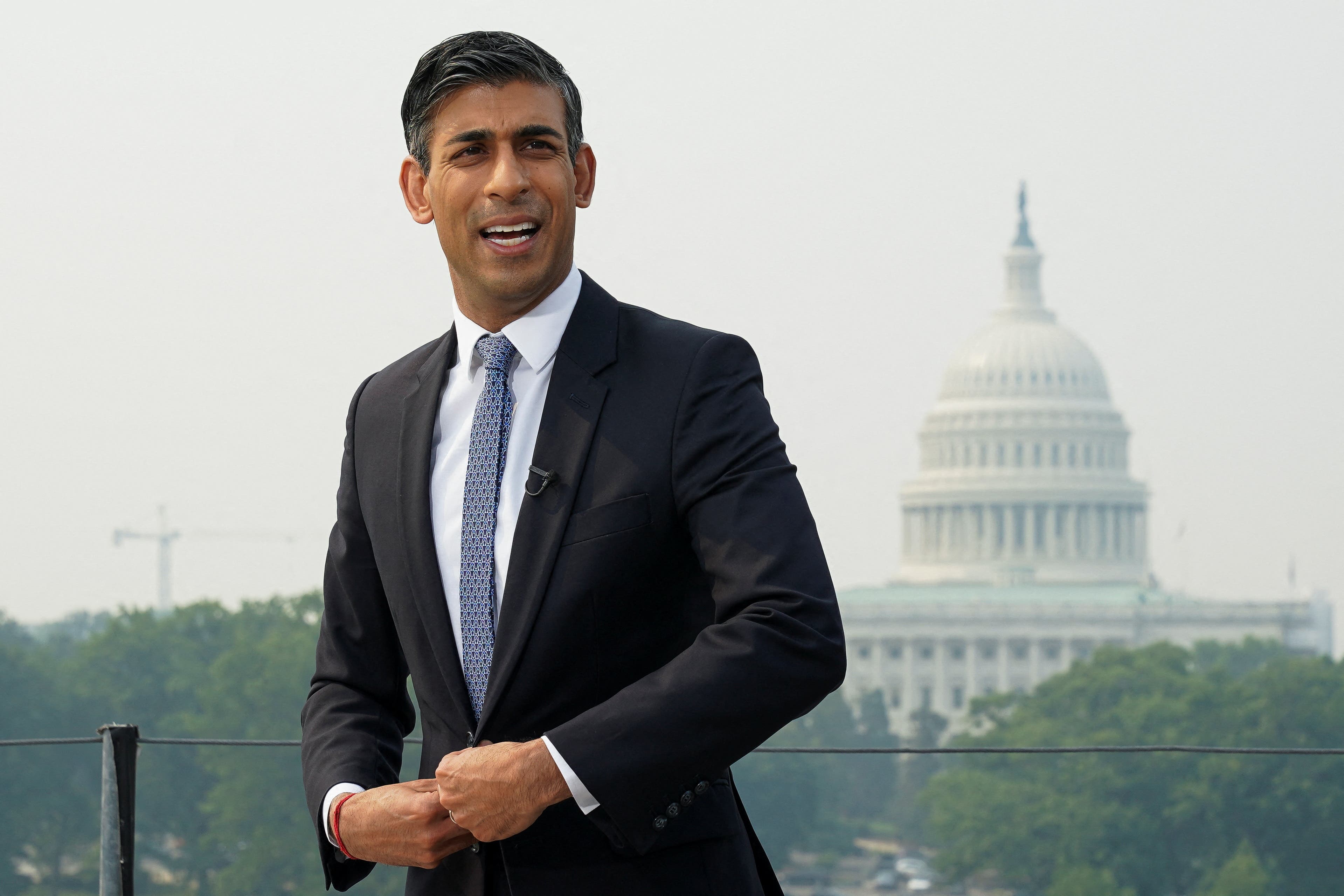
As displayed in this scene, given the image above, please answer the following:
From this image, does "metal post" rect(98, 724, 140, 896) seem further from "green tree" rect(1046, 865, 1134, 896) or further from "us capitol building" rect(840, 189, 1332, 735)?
"us capitol building" rect(840, 189, 1332, 735)

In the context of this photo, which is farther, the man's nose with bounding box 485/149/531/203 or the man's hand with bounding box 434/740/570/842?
the man's nose with bounding box 485/149/531/203

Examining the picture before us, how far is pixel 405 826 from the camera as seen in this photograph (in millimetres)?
2621

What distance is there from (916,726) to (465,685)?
100755mm

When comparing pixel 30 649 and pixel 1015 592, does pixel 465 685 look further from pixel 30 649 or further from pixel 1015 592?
pixel 1015 592

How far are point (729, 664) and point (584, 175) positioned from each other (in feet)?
2.63

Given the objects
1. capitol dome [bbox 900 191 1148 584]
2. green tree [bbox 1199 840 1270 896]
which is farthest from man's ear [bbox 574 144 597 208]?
capitol dome [bbox 900 191 1148 584]

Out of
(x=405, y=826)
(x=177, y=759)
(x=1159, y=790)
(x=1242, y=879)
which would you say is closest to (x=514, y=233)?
(x=405, y=826)

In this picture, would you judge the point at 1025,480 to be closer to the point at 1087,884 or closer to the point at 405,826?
the point at 1087,884

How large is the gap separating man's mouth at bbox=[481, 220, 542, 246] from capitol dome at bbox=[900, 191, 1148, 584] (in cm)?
11274

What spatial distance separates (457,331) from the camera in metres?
2.94

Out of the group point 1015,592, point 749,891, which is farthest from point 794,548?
point 1015,592

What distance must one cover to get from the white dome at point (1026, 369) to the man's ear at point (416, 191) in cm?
12068

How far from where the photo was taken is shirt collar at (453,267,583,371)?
2.83m

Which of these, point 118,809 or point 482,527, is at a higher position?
point 482,527
